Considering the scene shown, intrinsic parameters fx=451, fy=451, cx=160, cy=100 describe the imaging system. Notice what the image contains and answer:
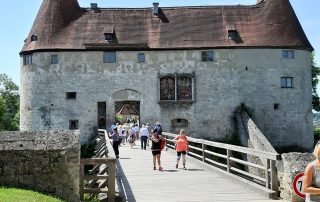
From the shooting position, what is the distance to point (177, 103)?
37469 mm

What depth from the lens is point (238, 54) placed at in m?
37.6

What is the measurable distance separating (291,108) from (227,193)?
28.3 m

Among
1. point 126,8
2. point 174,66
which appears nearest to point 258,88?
point 174,66

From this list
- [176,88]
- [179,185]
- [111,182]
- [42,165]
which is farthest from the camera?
[176,88]

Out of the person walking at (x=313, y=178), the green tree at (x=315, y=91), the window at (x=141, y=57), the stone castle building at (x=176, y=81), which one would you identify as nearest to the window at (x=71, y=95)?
the stone castle building at (x=176, y=81)

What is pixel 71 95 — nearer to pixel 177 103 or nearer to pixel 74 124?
pixel 74 124

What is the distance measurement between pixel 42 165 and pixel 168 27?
105 feet

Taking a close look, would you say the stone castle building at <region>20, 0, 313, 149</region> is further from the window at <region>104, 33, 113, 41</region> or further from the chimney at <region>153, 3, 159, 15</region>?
the chimney at <region>153, 3, 159, 15</region>

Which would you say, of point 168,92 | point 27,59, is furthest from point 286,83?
point 27,59

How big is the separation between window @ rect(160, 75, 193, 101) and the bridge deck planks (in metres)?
20.2

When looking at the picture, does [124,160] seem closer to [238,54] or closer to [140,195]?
[140,195]

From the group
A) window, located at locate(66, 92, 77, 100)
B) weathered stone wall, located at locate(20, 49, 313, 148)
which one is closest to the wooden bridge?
weathered stone wall, located at locate(20, 49, 313, 148)

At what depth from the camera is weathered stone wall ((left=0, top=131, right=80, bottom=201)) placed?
882cm

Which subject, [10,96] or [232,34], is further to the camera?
[10,96]
